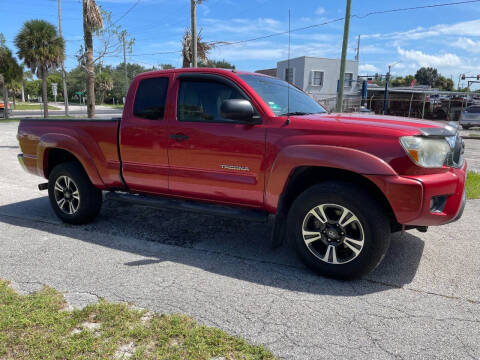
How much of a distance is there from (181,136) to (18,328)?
2.23 meters

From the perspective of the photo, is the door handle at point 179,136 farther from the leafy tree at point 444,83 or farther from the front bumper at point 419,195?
the leafy tree at point 444,83

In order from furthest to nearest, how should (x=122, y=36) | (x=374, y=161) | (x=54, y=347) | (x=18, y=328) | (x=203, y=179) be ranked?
1. (x=122, y=36)
2. (x=203, y=179)
3. (x=374, y=161)
4. (x=18, y=328)
5. (x=54, y=347)

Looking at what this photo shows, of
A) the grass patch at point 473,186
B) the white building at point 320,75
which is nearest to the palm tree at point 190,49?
the grass patch at point 473,186

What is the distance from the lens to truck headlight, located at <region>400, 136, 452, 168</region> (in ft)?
Result: 9.95

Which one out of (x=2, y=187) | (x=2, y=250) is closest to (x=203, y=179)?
(x=2, y=250)

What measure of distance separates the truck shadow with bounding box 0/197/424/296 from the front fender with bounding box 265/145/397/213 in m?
0.63

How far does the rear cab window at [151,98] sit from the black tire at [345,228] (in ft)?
6.21

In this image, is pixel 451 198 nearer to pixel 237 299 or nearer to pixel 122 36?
pixel 237 299

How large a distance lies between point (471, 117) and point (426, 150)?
24.4 m

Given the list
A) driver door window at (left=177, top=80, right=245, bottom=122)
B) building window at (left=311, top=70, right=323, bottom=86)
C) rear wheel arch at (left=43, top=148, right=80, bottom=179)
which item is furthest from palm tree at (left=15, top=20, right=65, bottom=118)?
driver door window at (left=177, top=80, right=245, bottom=122)

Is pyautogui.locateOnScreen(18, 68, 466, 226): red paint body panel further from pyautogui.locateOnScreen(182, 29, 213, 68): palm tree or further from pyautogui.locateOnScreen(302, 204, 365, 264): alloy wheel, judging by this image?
pyautogui.locateOnScreen(182, 29, 213, 68): palm tree

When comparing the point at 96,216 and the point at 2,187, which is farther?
the point at 2,187

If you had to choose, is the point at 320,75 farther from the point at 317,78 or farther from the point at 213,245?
the point at 213,245

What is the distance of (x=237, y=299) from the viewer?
121 inches
